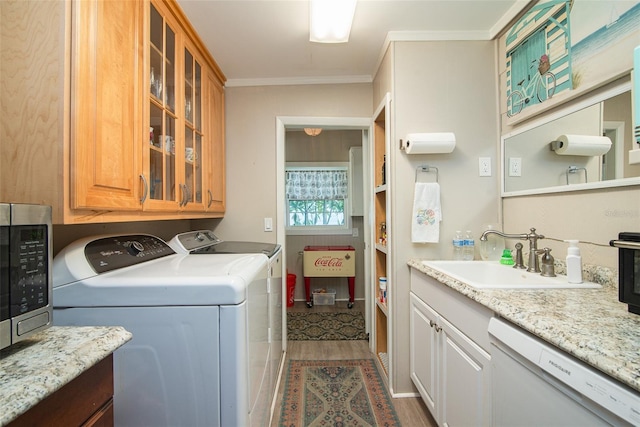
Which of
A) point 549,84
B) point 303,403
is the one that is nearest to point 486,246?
point 549,84

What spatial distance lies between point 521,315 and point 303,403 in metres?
1.47

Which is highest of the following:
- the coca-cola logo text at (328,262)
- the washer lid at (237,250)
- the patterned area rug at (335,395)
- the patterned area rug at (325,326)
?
the washer lid at (237,250)

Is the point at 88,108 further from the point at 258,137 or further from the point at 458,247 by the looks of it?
the point at 458,247

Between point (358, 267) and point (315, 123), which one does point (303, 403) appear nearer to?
point (315, 123)

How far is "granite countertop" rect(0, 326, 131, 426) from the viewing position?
1.45 ft

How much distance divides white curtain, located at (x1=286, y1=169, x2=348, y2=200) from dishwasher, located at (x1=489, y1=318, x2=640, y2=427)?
10.4 feet

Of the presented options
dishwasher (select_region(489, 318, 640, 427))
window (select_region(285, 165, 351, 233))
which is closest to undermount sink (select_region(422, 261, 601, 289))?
dishwasher (select_region(489, 318, 640, 427))

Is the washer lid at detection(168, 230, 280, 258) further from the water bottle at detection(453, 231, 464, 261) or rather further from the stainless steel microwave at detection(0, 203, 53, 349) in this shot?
the water bottle at detection(453, 231, 464, 261)

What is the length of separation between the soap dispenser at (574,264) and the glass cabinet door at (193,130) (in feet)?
6.35

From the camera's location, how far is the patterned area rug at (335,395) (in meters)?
1.58

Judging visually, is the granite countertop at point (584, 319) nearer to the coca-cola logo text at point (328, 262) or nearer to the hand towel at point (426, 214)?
the hand towel at point (426, 214)

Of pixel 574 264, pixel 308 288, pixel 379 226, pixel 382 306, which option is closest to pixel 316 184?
pixel 308 288

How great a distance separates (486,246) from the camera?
1.68 metres

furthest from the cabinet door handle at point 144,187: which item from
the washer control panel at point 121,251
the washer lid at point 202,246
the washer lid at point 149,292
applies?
the washer lid at point 202,246
